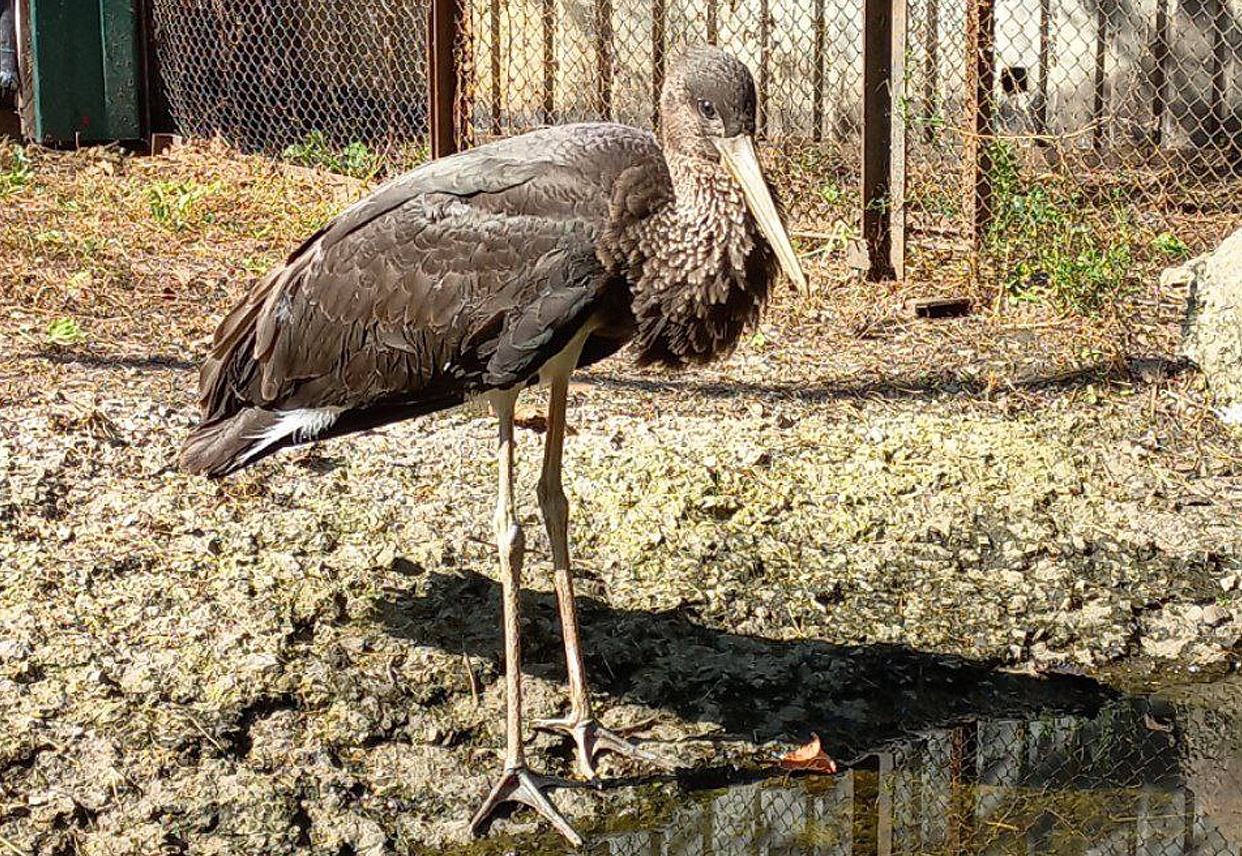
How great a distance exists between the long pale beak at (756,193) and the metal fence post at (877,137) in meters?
3.06

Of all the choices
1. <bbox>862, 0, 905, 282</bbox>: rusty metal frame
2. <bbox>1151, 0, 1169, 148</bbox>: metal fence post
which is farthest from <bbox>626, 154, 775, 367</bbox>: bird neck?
<bbox>1151, 0, 1169, 148</bbox>: metal fence post

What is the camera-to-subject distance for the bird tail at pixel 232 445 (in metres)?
3.96

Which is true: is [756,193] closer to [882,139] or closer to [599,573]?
[599,573]

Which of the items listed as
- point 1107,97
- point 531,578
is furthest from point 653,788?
point 1107,97

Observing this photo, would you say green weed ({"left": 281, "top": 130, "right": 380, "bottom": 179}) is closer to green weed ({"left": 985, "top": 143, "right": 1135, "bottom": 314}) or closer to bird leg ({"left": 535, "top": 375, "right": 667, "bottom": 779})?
green weed ({"left": 985, "top": 143, "right": 1135, "bottom": 314})

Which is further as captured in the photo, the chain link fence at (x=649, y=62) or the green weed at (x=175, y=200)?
the chain link fence at (x=649, y=62)

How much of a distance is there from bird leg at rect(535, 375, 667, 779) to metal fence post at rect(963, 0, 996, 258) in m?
2.93

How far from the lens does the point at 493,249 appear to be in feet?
12.1

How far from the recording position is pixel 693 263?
12.1ft

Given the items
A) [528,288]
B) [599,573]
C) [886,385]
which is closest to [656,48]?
[886,385]

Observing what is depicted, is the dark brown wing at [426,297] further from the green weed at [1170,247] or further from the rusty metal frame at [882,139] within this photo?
the green weed at [1170,247]

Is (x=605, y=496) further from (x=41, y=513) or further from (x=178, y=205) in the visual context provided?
(x=178, y=205)

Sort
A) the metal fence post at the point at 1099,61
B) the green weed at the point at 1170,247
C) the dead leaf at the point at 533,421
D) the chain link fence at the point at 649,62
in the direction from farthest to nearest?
the metal fence post at the point at 1099,61 → the chain link fence at the point at 649,62 → the green weed at the point at 1170,247 → the dead leaf at the point at 533,421

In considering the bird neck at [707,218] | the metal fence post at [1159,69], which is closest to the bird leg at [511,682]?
the bird neck at [707,218]
